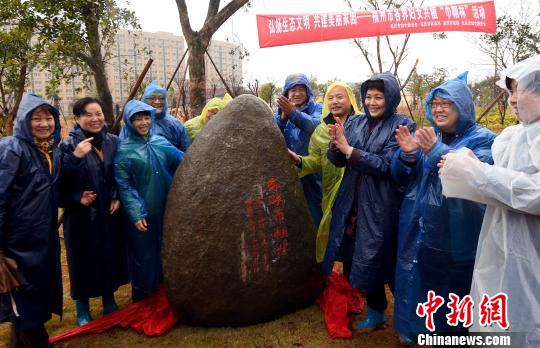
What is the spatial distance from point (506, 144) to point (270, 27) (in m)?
5.97

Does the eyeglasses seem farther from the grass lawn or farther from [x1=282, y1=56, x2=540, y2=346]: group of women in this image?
the grass lawn

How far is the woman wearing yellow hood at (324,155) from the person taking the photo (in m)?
3.29

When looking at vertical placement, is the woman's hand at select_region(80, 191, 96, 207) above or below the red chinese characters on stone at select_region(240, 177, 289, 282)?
above

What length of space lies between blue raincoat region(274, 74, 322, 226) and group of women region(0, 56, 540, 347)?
→ 0.5 inches

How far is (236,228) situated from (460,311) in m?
1.57

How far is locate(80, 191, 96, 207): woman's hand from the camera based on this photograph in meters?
3.02

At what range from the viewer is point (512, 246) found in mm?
1871

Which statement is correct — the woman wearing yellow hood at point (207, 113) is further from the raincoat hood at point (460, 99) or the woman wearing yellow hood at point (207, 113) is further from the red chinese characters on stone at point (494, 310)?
the red chinese characters on stone at point (494, 310)

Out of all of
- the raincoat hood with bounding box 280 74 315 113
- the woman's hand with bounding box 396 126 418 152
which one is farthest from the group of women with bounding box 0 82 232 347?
the woman's hand with bounding box 396 126 418 152

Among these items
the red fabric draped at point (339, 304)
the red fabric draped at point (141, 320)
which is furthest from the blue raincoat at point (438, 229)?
the red fabric draped at point (141, 320)

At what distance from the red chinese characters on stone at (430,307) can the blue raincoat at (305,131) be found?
50.5 inches

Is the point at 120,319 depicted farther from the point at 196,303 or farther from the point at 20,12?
the point at 20,12

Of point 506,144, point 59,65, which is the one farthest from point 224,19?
point 506,144

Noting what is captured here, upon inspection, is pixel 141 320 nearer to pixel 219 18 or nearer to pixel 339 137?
pixel 339 137
